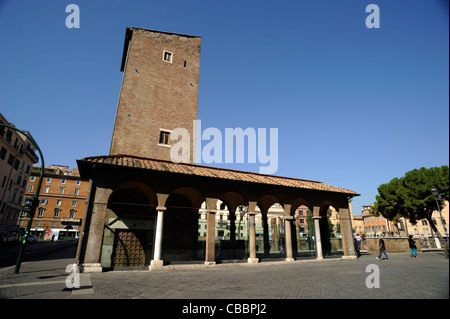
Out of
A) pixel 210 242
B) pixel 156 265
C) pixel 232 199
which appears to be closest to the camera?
pixel 156 265

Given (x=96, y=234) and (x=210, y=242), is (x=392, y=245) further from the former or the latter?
(x=96, y=234)

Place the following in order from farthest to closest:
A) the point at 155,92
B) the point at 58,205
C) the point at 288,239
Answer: the point at 58,205, the point at 155,92, the point at 288,239

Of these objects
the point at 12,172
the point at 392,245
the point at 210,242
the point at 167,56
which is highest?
the point at 167,56

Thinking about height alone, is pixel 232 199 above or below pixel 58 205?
below

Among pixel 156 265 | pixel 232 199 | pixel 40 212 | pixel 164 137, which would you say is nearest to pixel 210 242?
pixel 156 265

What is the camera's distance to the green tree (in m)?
28.0

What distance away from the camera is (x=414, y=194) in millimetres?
29094

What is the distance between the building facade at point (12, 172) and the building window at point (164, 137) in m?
26.9

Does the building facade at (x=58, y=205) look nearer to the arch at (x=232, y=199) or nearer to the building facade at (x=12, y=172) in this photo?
the building facade at (x=12, y=172)

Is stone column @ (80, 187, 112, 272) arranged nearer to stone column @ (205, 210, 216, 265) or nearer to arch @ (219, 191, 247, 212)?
stone column @ (205, 210, 216, 265)

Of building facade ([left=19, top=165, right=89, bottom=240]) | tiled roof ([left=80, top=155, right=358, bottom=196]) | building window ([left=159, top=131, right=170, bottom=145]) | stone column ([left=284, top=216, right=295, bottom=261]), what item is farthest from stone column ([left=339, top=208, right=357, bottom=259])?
building facade ([left=19, top=165, right=89, bottom=240])

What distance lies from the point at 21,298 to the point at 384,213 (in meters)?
40.7

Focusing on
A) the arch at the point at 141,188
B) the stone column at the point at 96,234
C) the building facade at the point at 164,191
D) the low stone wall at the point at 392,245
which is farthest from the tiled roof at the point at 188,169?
the low stone wall at the point at 392,245

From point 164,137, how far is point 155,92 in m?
3.91
